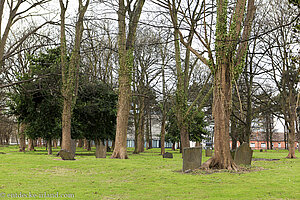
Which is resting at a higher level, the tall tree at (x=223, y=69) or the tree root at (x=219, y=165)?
the tall tree at (x=223, y=69)

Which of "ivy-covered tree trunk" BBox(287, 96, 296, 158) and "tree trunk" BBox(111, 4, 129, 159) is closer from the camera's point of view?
"tree trunk" BBox(111, 4, 129, 159)

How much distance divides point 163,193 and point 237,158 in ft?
28.6

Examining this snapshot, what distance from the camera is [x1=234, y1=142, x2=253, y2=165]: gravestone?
50.7 feet

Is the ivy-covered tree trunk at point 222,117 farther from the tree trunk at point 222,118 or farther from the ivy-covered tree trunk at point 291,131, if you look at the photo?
the ivy-covered tree trunk at point 291,131

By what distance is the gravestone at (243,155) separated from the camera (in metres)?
15.5

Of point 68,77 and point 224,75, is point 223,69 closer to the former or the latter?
point 224,75

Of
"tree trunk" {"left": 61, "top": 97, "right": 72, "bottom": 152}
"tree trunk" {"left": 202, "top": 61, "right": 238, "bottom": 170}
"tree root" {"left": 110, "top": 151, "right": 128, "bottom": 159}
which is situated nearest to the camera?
"tree trunk" {"left": 202, "top": 61, "right": 238, "bottom": 170}

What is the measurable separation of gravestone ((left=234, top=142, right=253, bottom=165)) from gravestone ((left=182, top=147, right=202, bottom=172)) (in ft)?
10.9

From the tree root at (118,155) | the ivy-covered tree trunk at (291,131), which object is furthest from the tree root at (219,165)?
the ivy-covered tree trunk at (291,131)

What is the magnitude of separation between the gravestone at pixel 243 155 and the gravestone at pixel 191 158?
3.31 meters

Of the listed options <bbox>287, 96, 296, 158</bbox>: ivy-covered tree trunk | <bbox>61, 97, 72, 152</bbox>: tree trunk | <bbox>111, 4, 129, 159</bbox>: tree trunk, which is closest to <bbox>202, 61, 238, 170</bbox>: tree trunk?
<bbox>111, 4, 129, 159</bbox>: tree trunk

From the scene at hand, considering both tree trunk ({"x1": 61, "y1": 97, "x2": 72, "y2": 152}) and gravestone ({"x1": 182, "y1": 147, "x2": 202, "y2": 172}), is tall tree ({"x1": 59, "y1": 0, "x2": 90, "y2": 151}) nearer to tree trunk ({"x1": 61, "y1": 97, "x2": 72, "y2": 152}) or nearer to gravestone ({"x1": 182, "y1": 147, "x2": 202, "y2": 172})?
tree trunk ({"x1": 61, "y1": 97, "x2": 72, "y2": 152})

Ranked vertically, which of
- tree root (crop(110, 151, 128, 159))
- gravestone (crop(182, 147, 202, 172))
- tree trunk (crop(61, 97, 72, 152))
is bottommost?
tree root (crop(110, 151, 128, 159))

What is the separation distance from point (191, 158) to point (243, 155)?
401 centimetres
